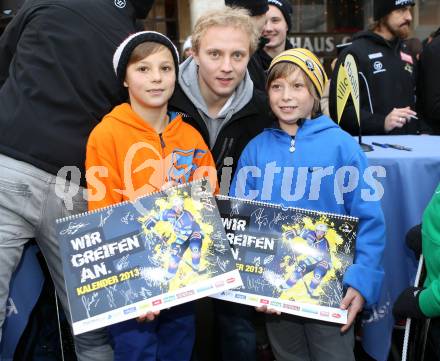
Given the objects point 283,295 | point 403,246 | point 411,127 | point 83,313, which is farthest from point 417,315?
point 411,127

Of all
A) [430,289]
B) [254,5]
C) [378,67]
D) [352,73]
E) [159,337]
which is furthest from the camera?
[378,67]

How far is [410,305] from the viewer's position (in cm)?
210

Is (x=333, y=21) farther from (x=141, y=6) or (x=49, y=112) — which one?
(x=49, y=112)

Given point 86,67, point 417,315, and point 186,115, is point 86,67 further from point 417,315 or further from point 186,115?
point 417,315

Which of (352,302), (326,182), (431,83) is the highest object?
(431,83)

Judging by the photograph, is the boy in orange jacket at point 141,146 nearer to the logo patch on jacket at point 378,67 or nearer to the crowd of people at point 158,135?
the crowd of people at point 158,135

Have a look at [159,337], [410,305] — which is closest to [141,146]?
[159,337]

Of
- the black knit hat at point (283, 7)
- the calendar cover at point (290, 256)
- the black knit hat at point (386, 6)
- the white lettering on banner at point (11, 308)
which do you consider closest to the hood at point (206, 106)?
the calendar cover at point (290, 256)

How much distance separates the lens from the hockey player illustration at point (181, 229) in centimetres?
211

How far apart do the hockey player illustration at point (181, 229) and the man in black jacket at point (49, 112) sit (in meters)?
0.41

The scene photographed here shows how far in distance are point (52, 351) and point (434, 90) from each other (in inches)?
124

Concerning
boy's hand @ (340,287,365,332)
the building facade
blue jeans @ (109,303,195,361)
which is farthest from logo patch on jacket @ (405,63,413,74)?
the building facade

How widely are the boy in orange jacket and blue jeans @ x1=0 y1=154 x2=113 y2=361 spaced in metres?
0.18

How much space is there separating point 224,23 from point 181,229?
3.19 feet
